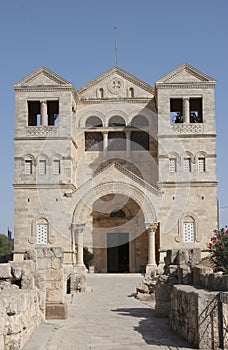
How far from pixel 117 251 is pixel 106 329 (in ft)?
73.4

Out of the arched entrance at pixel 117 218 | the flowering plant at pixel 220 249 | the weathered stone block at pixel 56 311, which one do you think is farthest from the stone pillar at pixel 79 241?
the weathered stone block at pixel 56 311

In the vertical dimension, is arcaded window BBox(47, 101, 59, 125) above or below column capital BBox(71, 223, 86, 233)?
above

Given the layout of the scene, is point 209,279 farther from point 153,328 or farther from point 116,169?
point 116,169

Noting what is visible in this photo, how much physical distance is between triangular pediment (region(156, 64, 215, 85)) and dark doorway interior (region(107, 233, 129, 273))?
9.29 meters

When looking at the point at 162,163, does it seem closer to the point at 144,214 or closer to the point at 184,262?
the point at 144,214

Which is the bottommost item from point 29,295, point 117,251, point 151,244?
point 29,295

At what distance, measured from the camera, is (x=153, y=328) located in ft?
43.6

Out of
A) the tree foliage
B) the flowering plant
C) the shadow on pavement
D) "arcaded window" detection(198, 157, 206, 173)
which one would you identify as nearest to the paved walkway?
the shadow on pavement

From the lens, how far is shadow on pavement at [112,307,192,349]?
11055 mm

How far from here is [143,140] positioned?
36.4 metres

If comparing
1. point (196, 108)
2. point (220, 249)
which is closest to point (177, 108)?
point (196, 108)

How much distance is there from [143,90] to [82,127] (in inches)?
174

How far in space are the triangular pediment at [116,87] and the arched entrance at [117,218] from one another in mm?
5952

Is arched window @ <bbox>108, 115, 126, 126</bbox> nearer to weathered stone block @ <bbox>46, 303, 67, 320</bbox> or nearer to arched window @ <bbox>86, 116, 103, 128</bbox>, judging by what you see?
arched window @ <bbox>86, 116, 103, 128</bbox>
